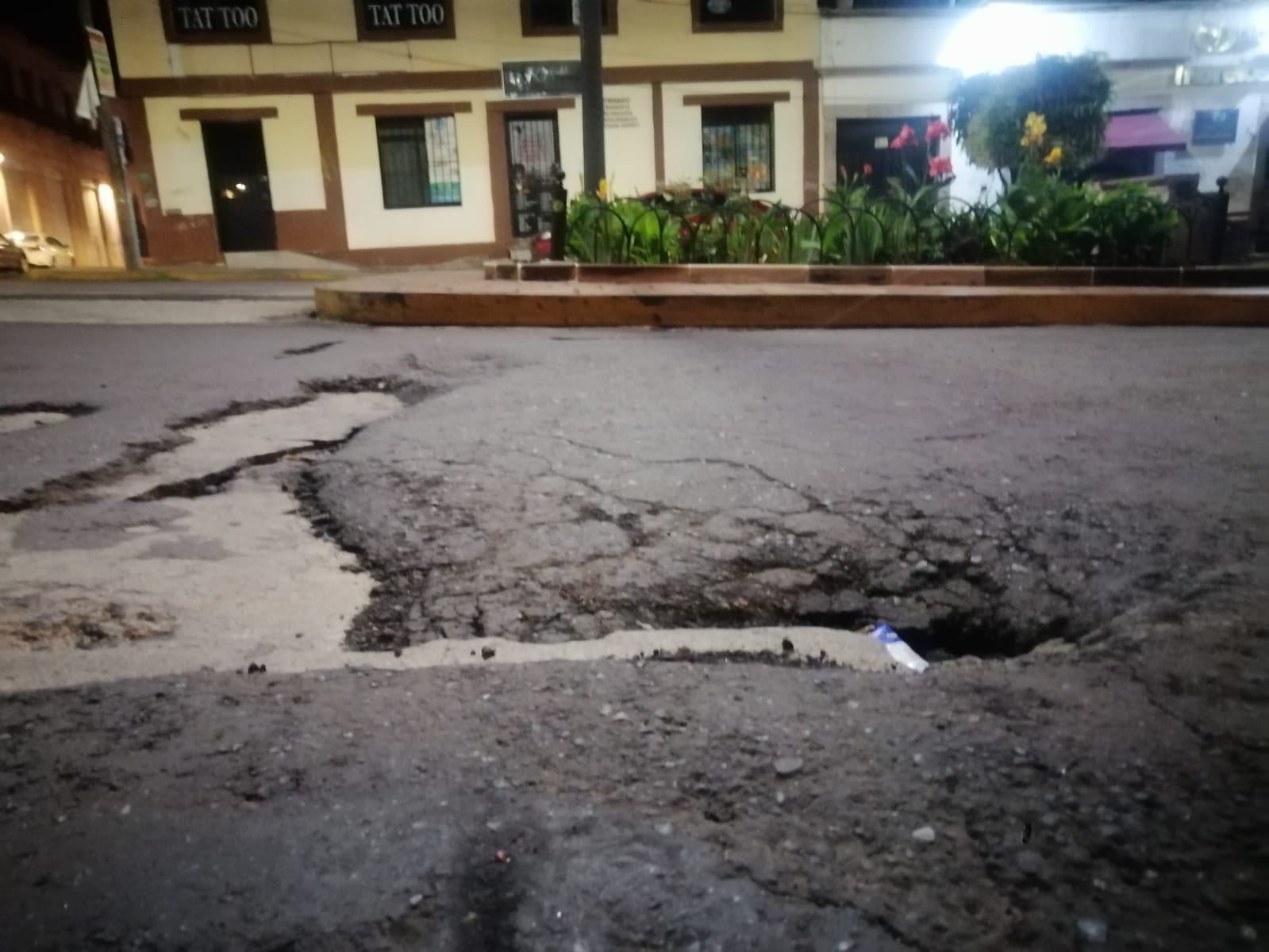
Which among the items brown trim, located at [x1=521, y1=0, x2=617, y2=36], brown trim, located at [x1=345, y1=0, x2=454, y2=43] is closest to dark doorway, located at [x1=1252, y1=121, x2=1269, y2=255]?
brown trim, located at [x1=521, y1=0, x2=617, y2=36]

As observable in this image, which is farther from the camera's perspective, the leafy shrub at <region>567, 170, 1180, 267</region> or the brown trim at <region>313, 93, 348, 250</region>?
the brown trim at <region>313, 93, 348, 250</region>

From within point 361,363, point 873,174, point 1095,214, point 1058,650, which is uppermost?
point 873,174

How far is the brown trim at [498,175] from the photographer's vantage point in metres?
17.1

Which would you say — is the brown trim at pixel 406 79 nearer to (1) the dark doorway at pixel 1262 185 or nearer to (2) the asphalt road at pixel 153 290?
(2) the asphalt road at pixel 153 290

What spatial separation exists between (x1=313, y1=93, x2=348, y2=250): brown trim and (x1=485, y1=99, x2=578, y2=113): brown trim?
9.75 feet

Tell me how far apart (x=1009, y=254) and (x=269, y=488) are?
656 centimetres

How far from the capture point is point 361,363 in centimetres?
495

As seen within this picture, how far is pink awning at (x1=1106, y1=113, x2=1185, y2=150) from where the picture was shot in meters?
15.7

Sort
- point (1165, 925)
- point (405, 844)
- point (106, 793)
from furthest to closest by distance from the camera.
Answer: point (106, 793), point (405, 844), point (1165, 925)

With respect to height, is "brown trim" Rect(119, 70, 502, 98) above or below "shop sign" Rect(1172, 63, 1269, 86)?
above

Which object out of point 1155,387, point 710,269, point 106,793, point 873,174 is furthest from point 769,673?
point 873,174

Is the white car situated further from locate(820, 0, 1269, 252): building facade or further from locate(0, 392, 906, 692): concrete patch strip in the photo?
locate(0, 392, 906, 692): concrete patch strip

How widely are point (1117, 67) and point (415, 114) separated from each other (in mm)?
13290

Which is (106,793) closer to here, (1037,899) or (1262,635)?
(1037,899)
